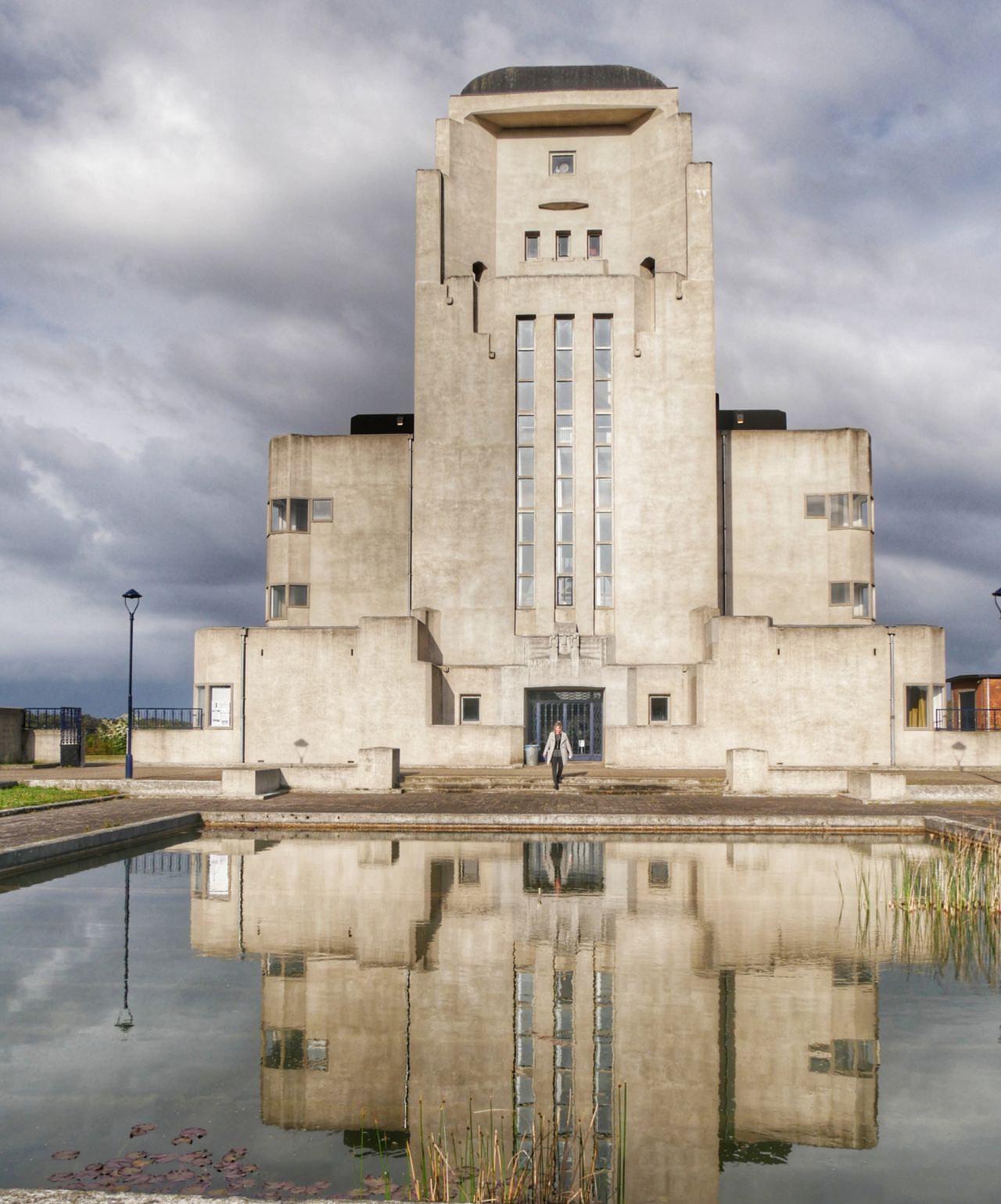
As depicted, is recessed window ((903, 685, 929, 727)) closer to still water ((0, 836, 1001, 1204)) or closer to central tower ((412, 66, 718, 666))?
central tower ((412, 66, 718, 666))

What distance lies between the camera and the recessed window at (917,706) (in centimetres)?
3962

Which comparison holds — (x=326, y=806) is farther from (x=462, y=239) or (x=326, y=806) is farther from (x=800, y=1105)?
(x=462, y=239)

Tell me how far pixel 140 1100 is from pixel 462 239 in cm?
4144

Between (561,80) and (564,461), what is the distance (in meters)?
15.8

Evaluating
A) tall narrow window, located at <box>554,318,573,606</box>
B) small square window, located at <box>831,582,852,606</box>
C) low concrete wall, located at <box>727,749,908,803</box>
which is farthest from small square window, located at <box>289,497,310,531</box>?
low concrete wall, located at <box>727,749,908,803</box>

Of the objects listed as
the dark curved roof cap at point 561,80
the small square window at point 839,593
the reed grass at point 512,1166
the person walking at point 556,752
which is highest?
the dark curved roof cap at point 561,80

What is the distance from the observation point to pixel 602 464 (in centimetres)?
4303

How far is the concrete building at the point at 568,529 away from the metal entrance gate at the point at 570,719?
9 cm

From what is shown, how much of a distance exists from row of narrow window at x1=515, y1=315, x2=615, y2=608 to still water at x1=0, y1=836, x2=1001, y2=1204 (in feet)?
91.4

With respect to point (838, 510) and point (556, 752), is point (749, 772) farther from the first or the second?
point (838, 510)

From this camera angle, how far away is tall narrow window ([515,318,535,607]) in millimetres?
42625

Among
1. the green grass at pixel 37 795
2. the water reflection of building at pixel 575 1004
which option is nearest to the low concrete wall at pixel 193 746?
the green grass at pixel 37 795

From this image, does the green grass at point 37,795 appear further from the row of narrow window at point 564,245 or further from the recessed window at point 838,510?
the recessed window at point 838,510

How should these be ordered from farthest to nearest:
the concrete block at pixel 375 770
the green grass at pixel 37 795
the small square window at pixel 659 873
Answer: the concrete block at pixel 375 770 → the green grass at pixel 37 795 → the small square window at pixel 659 873
